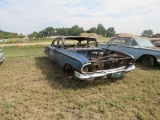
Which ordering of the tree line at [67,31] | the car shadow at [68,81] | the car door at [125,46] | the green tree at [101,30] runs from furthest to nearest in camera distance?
1. the green tree at [101,30]
2. the tree line at [67,31]
3. the car door at [125,46]
4. the car shadow at [68,81]

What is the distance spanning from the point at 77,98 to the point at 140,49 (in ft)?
14.0

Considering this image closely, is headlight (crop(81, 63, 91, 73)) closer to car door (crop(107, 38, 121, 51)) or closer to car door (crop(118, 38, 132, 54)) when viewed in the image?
car door (crop(118, 38, 132, 54))

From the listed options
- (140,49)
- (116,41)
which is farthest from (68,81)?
(116,41)

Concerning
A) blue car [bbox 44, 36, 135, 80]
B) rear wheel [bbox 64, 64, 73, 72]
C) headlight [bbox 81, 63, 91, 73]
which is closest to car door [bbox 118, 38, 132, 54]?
blue car [bbox 44, 36, 135, 80]

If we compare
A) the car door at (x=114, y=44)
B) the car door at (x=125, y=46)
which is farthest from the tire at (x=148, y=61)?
the car door at (x=114, y=44)

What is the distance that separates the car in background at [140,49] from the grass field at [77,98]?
1363 mm

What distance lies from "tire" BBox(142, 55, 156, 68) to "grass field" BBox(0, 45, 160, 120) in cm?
132

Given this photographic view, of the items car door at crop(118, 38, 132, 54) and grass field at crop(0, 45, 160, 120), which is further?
car door at crop(118, 38, 132, 54)

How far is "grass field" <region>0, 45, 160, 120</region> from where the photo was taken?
2861 millimetres

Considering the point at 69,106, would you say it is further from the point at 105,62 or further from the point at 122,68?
the point at 122,68

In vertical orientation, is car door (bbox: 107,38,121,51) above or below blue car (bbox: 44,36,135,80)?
above

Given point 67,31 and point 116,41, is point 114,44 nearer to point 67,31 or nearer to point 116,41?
point 116,41

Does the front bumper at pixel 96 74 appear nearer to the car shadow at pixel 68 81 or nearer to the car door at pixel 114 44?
the car shadow at pixel 68 81

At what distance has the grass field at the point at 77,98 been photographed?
286 cm
